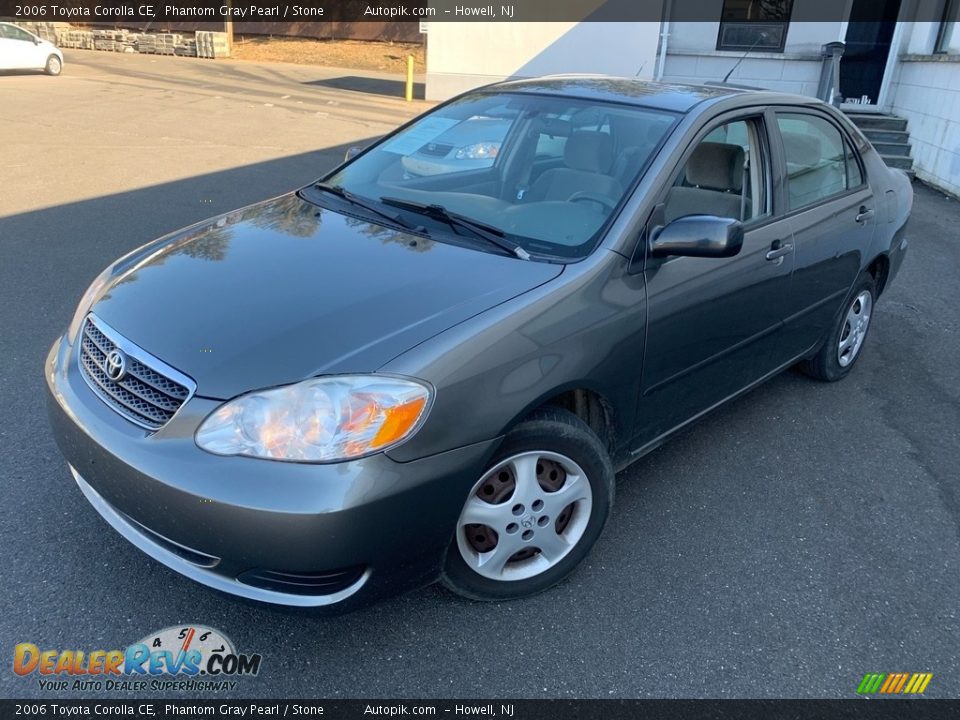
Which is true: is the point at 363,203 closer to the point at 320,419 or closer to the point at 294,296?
the point at 294,296

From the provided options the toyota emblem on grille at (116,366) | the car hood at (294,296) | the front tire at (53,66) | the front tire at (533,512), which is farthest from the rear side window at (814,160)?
the front tire at (53,66)

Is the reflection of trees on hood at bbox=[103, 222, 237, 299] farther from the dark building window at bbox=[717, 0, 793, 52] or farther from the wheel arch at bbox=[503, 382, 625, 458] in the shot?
the dark building window at bbox=[717, 0, 793, 52]

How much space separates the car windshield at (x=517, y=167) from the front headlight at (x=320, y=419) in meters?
0.88

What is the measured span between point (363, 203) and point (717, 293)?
156 cm

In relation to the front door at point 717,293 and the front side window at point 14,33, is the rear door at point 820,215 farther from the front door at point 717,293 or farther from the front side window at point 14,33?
the front side window at point 14,33

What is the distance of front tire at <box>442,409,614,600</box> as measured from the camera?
244 centimetres

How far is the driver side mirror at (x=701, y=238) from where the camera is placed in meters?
2.68

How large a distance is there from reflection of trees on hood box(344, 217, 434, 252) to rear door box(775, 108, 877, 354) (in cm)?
182

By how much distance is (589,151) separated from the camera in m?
3.17

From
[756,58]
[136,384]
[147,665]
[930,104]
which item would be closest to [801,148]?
[136,384]

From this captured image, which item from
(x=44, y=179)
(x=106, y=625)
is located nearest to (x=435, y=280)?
(x=106, y=625)

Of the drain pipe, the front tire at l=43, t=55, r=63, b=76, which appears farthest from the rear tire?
the front tire at l=43, t=55, r=63, b=76
